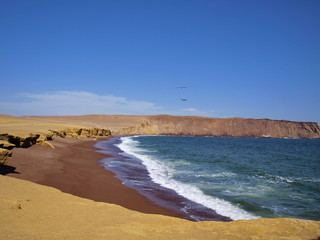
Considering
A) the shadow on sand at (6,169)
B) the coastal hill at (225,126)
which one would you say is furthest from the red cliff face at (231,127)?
the shadow on sand at (6,169)

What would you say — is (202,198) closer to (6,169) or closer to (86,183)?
(86,183)

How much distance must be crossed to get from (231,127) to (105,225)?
170 metres

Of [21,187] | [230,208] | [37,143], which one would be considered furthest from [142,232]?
[37,143]

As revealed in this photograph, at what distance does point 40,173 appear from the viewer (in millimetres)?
12984

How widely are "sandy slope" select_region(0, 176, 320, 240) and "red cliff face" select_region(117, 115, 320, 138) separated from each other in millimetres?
149834

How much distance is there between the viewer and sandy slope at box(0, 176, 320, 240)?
4.92 metres

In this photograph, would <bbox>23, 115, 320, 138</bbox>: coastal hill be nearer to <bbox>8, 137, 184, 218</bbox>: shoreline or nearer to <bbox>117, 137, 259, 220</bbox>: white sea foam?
<bbox>117, 137, 259, 220</bbox>: white sea foam

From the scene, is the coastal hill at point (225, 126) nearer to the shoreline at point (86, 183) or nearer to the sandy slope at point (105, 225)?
the shoreline at point (86, 183)

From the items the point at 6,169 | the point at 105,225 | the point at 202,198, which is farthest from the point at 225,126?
the point at 105,225

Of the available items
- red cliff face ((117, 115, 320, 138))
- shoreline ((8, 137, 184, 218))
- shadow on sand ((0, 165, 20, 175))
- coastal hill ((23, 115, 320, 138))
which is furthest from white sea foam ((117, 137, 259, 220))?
red cliff face ((117, 115, 320, 138))

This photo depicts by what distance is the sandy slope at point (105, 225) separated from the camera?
4.92 metres

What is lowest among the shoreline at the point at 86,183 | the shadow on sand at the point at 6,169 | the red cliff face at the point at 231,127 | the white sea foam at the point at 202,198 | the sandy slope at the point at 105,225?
the white sea foam at the point at 202,198

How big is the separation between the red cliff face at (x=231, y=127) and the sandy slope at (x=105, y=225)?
149834 millimetres

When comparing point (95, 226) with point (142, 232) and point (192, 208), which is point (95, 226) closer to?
point (142, 232)
